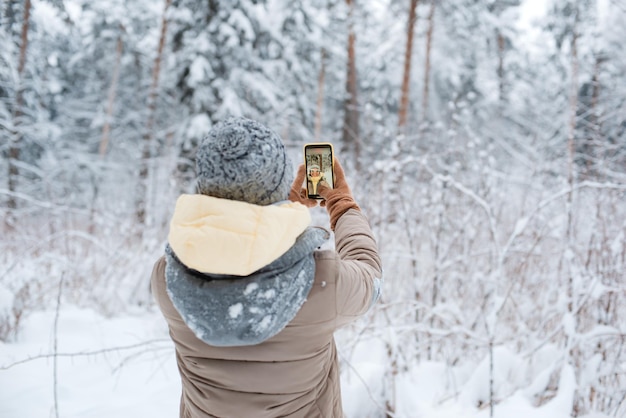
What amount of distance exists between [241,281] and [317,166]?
2.01 feet

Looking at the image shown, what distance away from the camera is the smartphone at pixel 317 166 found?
1418mm

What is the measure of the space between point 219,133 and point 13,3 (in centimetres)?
966

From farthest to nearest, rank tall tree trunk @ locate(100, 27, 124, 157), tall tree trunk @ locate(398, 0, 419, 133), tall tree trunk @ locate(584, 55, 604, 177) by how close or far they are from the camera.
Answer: tall tree trunk @ locate(100, 27, 124, 157) → tall tree trunk @ locate(398, 0, 419, 133) → tall tree trunk @ locate(584, 55, 604, 177)

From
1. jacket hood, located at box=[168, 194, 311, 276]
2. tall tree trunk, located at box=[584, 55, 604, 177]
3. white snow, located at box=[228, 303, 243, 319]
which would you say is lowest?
white snow, located at box=[228, 303, 243, 319]

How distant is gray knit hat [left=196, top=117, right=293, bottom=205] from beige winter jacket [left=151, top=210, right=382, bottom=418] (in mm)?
221

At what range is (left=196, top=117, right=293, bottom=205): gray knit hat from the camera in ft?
3.12

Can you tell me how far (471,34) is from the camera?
1477 cm

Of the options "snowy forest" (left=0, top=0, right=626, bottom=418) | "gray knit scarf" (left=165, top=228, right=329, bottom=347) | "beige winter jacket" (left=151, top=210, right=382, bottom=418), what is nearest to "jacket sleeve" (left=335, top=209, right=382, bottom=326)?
"beige winter jacket" (left=151, top=210, right=382, bottom=418)

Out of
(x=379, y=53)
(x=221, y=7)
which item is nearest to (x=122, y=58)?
(x=221, y=7)

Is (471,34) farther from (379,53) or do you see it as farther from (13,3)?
(13,3)

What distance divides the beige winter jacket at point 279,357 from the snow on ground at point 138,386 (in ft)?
4.09

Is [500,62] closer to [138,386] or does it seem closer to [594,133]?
[594,133]

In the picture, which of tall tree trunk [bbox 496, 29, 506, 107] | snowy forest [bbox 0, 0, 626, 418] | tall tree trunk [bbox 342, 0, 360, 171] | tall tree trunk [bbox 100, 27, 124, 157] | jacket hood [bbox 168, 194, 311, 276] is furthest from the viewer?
tall tree trunk [bbox 496, 29, 506, 107]

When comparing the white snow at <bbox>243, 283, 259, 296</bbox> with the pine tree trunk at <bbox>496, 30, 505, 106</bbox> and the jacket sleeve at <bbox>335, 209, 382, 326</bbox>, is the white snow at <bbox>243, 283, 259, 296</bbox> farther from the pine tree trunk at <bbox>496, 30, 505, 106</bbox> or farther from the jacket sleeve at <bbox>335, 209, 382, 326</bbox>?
the pine tree trunk at <bbox>496, 30, 505, 106</bbox>
